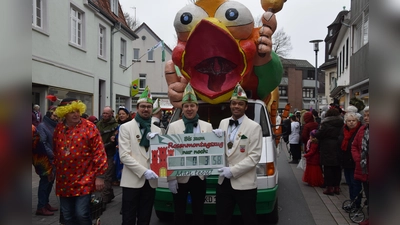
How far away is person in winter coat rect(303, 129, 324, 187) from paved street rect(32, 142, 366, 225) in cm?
19

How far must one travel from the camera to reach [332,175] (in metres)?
7.70

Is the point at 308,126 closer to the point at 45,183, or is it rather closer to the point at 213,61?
the point at 213,61

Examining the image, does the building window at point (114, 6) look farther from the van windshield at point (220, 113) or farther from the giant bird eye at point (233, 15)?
the van windshield at point (220, 113)

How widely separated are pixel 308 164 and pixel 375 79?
774cm

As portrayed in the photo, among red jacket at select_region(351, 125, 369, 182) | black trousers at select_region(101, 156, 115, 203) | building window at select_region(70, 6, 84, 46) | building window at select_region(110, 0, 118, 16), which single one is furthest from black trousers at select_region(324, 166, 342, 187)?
building window at select_region(110, 0, 118, 16)

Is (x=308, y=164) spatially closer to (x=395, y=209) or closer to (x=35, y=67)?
(x=395, y=209)

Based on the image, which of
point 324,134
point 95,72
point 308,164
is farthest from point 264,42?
point 95,72

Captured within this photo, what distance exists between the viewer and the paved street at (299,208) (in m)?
5.87

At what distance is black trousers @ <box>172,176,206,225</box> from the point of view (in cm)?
436

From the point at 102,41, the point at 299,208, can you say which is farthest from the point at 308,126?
the point at 102,41

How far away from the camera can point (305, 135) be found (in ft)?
31.4

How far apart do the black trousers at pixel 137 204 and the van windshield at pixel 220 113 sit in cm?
217

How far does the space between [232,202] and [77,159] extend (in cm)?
187

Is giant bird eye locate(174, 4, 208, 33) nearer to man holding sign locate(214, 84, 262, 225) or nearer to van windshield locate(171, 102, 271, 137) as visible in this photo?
A: van windshield locate(171, 102, 271, 137)
